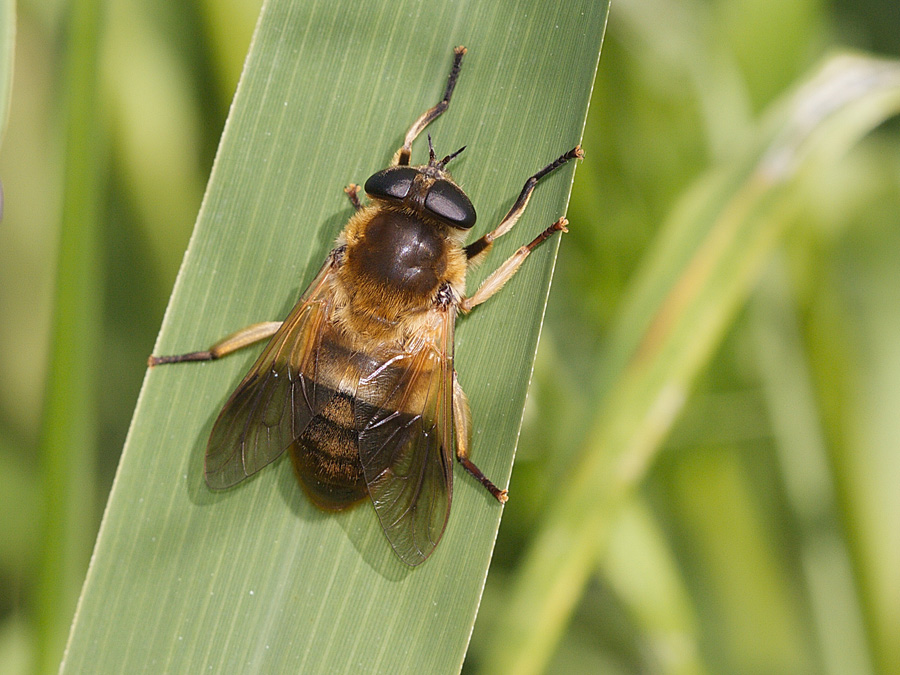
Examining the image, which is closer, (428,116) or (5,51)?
(5,51)

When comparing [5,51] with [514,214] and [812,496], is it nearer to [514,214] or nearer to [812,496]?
[514,214]

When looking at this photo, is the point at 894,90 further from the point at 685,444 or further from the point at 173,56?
the point at 173,56

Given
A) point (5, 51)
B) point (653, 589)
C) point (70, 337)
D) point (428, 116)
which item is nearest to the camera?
point (5, 51)

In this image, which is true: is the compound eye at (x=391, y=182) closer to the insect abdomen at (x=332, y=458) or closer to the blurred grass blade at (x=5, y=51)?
the insect abdomen at (x=332, y=458)

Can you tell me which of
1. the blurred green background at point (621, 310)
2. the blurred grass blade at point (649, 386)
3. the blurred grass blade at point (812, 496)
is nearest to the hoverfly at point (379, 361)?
the blurred grass blade at point (649, 386)

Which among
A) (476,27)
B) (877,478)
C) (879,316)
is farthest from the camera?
(879,316)

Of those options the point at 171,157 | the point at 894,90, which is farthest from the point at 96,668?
the point at 894,90

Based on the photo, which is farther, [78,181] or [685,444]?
[685,444]

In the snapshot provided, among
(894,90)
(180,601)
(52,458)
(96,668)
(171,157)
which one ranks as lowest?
(96,668)

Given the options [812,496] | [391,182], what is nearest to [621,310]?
[812,496]
